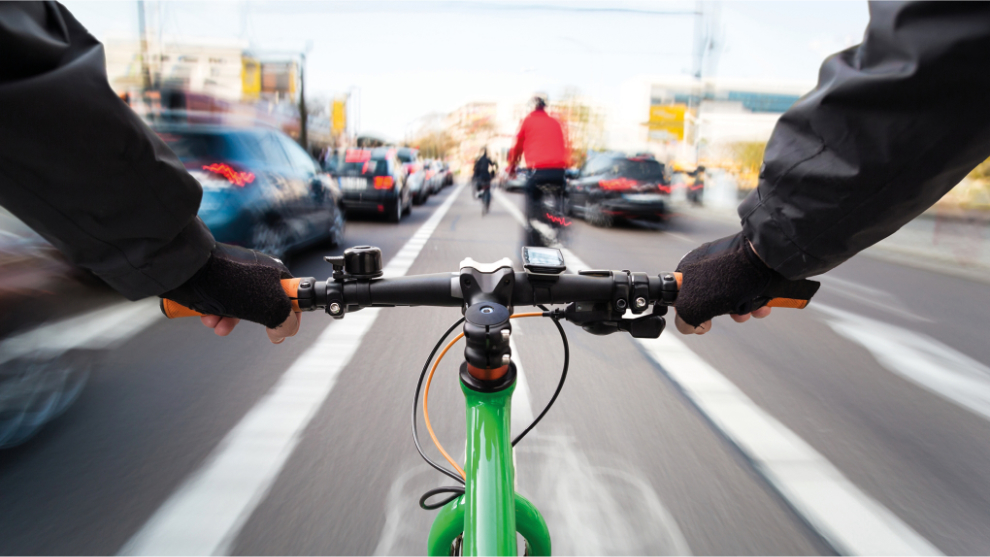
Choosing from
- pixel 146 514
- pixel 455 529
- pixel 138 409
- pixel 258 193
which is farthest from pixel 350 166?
pixel 455 529

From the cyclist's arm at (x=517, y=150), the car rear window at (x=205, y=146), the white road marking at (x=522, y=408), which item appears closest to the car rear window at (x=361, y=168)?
the cyclist's arm at (x=517, y=150)

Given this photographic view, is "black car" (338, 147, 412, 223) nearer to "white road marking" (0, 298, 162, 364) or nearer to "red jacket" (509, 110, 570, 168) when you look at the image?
"red jacket" (509, 110, 570, 168)

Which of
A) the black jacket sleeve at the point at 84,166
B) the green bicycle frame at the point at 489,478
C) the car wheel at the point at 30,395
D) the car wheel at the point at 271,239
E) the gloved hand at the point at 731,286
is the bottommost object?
the car wheel at the point at 30,395

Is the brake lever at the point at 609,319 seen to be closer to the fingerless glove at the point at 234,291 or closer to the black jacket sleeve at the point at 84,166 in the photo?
the fingerless glove at the point at 234,291

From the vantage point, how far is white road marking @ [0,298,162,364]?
2.73m

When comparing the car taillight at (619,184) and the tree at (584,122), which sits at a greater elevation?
the tree at (584,122)

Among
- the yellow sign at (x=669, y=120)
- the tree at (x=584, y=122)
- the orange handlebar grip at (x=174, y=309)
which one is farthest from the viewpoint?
the tree at (x=584, y=122)

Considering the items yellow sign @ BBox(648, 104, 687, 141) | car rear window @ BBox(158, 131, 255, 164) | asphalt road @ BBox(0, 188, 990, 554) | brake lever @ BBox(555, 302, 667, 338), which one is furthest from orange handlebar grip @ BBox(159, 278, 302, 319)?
yellow sign @ BBox(648, 104, 687, 141)

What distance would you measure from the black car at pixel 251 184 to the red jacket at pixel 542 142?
10.0ft

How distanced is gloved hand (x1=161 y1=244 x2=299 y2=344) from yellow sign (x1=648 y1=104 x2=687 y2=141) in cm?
4838

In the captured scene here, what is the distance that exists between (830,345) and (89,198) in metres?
5.22

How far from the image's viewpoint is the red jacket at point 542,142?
8.09 m

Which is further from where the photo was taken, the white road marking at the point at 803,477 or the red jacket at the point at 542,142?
the red jacket at the point at 542,142

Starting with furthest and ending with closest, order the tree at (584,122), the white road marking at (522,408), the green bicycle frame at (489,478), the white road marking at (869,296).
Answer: the tree at (584,122), the white road marking at (869,296), the white road marking at (522,408), the green bicycle frame at (489,478)
